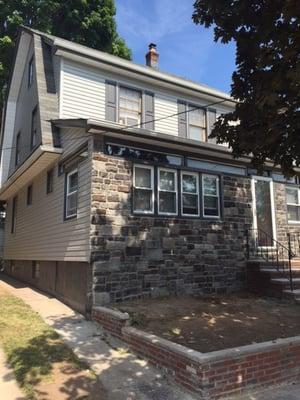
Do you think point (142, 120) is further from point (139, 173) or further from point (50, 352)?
point (50, 352)

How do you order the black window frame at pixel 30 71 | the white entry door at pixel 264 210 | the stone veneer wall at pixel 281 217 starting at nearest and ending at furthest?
the white entry door at pixel 264 210, the stone veneer wall at pixel 281 217, the black window frame at pixel 30 71

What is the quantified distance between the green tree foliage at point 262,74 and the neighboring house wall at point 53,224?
397 centimetres

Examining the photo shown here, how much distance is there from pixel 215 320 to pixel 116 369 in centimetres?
246

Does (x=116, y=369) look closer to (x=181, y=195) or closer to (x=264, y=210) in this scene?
(x=181, y=195)

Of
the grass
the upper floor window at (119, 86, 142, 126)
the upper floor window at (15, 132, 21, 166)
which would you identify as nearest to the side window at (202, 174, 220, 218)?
the upper floor window at (119, 86, 142, 126)

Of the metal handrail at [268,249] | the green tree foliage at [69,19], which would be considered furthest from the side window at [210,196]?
the green tree foliage at [69,19]

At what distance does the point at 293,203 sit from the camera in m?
14.7

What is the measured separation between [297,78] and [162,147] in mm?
6006

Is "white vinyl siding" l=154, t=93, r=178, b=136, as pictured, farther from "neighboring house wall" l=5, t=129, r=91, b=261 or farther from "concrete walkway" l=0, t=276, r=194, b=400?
"concrete walkway" l=0, t=276, r=194, b=400

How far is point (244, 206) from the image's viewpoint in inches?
515

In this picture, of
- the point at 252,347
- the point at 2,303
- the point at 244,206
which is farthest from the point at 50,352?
the point at 244,206

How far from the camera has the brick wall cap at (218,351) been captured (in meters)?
5.91

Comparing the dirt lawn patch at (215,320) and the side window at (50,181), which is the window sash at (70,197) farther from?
the dirt lawn patch at (215,320)

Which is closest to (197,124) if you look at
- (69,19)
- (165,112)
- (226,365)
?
(165,112)
